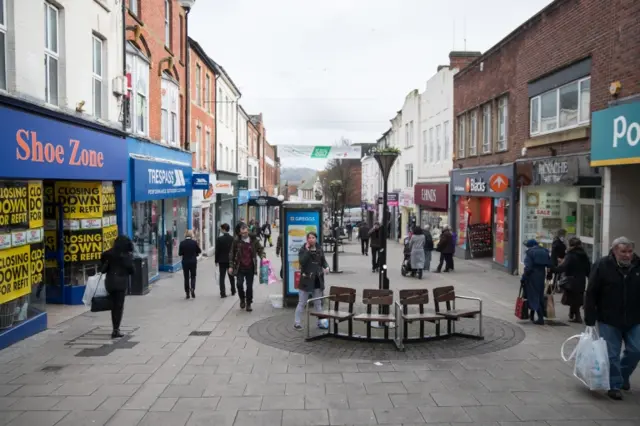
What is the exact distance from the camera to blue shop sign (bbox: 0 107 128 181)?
327 inches

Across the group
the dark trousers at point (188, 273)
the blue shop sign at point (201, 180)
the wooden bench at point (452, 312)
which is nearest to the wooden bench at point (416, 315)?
the wooden bench at point (452, 312)

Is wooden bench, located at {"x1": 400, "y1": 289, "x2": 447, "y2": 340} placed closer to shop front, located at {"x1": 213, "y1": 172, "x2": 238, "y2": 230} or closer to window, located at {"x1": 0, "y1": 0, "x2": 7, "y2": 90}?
window, located at {"x1": 0, "y1": 0, "x2": 7, "y2": 90}

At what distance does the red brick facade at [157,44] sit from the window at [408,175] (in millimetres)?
18340

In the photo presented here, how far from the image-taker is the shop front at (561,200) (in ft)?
44.1

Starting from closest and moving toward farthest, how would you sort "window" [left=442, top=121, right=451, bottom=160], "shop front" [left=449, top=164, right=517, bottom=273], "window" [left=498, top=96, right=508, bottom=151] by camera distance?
"shop front" [left=449, top=164, right=517, bottom=273] < "window" [left=498, top=96, right=508, bottom=151] < "window" [left=442, top=121, right=451, bottom=160]

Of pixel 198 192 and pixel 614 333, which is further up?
pixel 198 192

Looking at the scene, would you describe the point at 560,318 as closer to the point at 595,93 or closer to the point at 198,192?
the point at 595,93

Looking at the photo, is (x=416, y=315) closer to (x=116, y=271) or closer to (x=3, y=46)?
(x=116, y=271)

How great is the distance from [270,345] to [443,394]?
3.16 m

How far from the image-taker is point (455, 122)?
999 inches

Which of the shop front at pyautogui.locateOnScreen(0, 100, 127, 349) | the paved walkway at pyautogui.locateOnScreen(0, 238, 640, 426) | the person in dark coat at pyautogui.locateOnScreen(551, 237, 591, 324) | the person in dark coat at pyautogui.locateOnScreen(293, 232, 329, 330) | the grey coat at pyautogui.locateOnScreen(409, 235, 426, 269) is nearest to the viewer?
the paved walkway at pyautogui.locateOnScreen(0, 238, 640, 426)

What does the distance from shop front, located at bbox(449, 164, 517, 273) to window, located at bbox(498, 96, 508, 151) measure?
909 millimetres

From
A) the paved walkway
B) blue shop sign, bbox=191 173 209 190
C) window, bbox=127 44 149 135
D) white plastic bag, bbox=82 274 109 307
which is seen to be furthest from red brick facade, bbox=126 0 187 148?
the paved walkway

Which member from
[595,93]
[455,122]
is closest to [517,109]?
[595,93]
